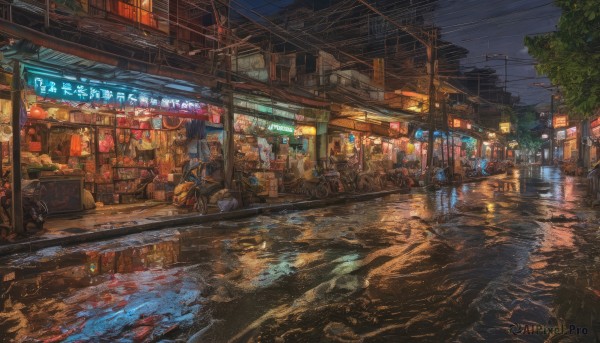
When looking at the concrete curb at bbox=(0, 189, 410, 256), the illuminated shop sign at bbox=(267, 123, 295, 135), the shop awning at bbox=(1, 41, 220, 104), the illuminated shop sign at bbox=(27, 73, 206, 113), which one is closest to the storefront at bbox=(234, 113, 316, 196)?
Result: the illuminated shop sign at bbox=(267, 123, 295, 135)

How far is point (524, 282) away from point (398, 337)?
11.0 feet

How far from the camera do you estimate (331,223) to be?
1340cm

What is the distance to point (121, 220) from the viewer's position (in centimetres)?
1297

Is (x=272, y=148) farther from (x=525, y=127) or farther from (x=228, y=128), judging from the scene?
(x=525, y=127)

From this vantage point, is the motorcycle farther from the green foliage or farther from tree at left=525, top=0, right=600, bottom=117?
the green foliage

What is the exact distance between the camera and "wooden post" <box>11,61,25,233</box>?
1024 centimetres

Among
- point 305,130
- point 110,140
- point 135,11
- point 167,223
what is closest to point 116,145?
point 110,140

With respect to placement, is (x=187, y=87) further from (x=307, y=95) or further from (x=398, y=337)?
(x=398, y=337)

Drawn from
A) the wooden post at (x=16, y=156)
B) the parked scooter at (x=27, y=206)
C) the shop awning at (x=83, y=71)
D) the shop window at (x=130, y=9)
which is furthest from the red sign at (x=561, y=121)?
the wooden post at (x=16, y=156)

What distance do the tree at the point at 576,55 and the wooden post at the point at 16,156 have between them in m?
13.1

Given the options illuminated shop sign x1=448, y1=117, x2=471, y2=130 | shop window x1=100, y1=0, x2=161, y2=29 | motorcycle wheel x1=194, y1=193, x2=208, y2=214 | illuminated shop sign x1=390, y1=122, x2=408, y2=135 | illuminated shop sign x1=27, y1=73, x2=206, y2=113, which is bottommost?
motorcycle wheel x1=194, y1=193, x2=208, y2=214

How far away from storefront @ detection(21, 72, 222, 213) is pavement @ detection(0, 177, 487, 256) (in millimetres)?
1123

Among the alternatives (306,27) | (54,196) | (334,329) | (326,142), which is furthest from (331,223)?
(306,27)

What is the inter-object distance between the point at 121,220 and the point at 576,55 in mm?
13228
